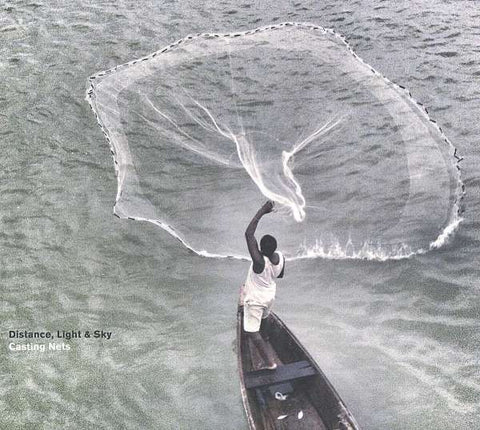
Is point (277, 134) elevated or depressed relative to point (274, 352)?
elevated

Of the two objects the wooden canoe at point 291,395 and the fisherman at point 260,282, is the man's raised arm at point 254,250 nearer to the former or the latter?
the fisherman at point 260,282

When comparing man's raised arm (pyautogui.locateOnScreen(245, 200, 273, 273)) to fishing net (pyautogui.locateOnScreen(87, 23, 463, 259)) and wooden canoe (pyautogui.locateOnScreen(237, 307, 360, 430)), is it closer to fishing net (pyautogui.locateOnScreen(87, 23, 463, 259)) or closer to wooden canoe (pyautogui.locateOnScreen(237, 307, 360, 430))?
wooden canoe (pyautogui.locateOnScreen(237, 307, 360, 430))

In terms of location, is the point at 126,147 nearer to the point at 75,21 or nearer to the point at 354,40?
the point at 354,40

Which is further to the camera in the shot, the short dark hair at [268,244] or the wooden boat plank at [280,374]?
the wooden boat plank at [280,374]

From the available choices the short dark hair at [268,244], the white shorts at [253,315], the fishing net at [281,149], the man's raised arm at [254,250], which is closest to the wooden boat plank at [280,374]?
the white shorts at [253,315]

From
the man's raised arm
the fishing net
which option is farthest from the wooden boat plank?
the fishing net

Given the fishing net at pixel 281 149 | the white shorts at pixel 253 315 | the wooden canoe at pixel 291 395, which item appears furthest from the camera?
the fishing net at pixel 281 149

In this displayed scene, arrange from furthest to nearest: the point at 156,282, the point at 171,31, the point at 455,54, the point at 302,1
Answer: the point at 302,1, the point at 171,31, the point at 455,54, the point at 156,282

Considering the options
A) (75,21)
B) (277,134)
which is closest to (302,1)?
(75,21)
